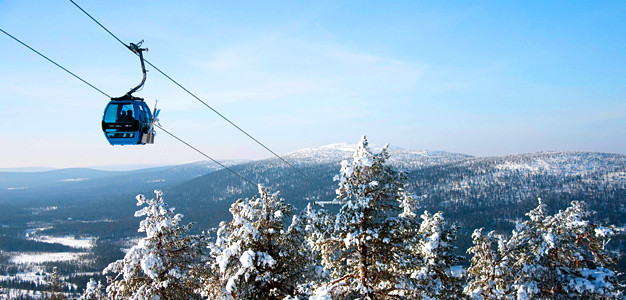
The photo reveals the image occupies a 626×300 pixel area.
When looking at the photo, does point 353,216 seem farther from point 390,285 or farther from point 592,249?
point 592,249

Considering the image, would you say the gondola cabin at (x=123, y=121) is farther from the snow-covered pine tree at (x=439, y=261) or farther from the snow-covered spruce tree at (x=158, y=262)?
the snow-covered pine tree at (x=439, y=261)

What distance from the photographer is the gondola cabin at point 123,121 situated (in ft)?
39.3

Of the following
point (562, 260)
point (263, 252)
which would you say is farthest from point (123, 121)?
point (562, 260)

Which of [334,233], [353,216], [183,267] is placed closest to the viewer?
[353,216]

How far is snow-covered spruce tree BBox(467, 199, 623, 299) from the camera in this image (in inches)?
644

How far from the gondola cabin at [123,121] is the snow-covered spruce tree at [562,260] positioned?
1823 centimetres

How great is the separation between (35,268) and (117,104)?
782ft

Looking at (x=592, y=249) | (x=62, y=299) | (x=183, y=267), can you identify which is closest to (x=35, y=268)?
(x=62, y=299)

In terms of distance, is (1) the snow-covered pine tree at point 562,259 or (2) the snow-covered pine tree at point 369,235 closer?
(2) the snow-covered pine tree at point 369,235

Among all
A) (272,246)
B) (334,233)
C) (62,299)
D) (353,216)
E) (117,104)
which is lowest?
(62,299)

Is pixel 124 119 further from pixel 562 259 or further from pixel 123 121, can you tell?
pixel 562 259

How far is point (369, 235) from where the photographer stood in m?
11.4

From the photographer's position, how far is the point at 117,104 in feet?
39.3

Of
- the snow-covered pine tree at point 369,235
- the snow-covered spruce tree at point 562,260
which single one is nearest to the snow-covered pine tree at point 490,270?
the snow-covered spruce tree at point 562,260
